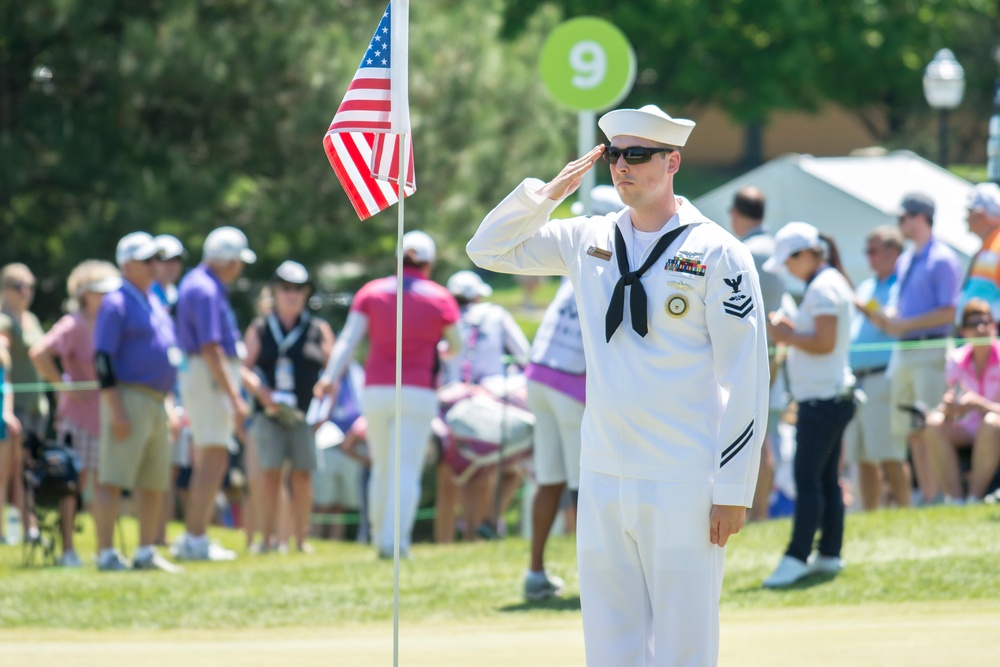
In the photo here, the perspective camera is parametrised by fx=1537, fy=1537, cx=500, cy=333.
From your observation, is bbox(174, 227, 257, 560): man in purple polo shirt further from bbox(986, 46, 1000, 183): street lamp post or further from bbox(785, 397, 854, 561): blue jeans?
bbox(986, 46, 1000, 183): street lamp post

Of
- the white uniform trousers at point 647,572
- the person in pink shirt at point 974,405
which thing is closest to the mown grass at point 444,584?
the person in pink shirt at point 974,405

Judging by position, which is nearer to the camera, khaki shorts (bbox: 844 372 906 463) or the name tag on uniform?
the name tag on uniform

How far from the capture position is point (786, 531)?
33.6 ft

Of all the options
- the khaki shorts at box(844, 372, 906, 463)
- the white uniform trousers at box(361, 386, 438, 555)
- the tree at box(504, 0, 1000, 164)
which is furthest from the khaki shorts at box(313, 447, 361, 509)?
the tree at box(504, 0, 1000, 164)

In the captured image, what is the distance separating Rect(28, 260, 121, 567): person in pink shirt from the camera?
11094 mm

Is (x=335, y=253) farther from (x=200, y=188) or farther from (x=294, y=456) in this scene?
(x=294, y=456)

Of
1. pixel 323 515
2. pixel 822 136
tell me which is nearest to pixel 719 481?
pixel 323 515

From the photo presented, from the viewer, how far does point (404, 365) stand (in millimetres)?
10531

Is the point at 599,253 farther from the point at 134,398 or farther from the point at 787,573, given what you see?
the point at 134,398

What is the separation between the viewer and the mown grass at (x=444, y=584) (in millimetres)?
8414

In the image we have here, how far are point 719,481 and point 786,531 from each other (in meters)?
5.65

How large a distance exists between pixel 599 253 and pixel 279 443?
22.0 feet

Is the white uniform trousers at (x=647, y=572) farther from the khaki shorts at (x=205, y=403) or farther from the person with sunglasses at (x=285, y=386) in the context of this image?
the person with sunglasses at (x=285, y=386)

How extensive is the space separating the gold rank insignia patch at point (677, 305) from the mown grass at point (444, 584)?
376 centimetres
